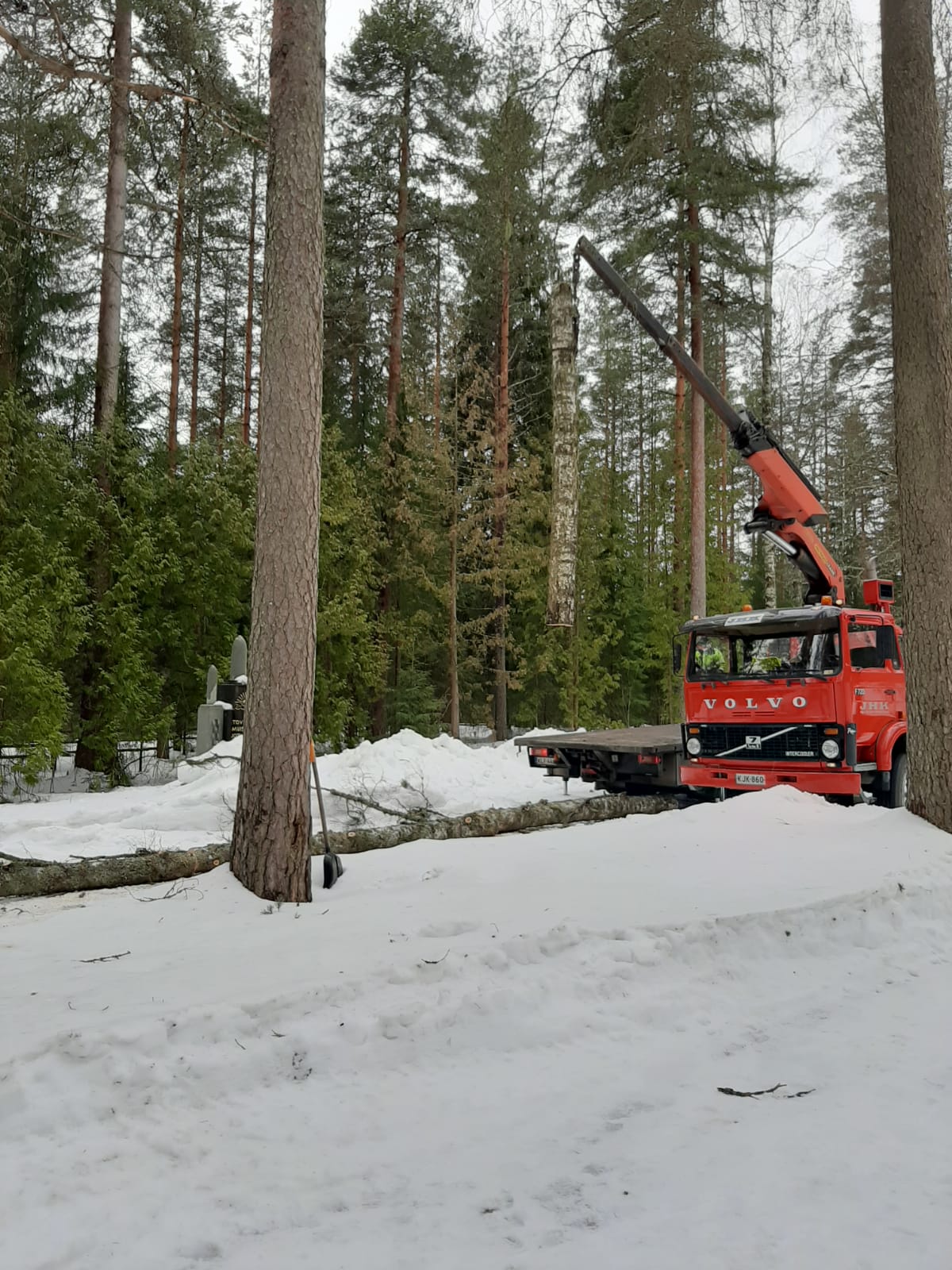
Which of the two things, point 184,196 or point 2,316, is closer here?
point 2,316

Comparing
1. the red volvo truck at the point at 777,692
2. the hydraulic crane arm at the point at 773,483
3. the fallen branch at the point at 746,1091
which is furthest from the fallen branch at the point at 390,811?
the hydraulic crane arm at the point at 773,483

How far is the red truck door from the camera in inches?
330

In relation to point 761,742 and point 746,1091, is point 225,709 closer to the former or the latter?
point 761,742

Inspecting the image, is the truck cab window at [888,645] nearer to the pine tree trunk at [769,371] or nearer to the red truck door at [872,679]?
the red truck door at [872,679]

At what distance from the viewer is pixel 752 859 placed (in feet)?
19.7

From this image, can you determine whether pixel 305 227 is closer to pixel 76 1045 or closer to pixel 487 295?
pixel 76 1045

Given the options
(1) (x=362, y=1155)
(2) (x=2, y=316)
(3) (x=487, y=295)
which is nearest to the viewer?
(1) (x=362, y=1155)

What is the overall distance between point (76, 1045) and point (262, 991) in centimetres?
75

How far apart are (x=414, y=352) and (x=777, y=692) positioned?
60.8 feet

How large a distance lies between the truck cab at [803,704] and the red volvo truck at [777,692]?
1 cm

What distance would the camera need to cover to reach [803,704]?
838 centimetres

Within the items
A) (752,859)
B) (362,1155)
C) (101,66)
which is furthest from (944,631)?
(101,66)

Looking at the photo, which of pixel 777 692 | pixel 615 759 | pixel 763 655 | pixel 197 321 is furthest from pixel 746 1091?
pixel 197 321

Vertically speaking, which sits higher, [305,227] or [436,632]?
[305,227]
